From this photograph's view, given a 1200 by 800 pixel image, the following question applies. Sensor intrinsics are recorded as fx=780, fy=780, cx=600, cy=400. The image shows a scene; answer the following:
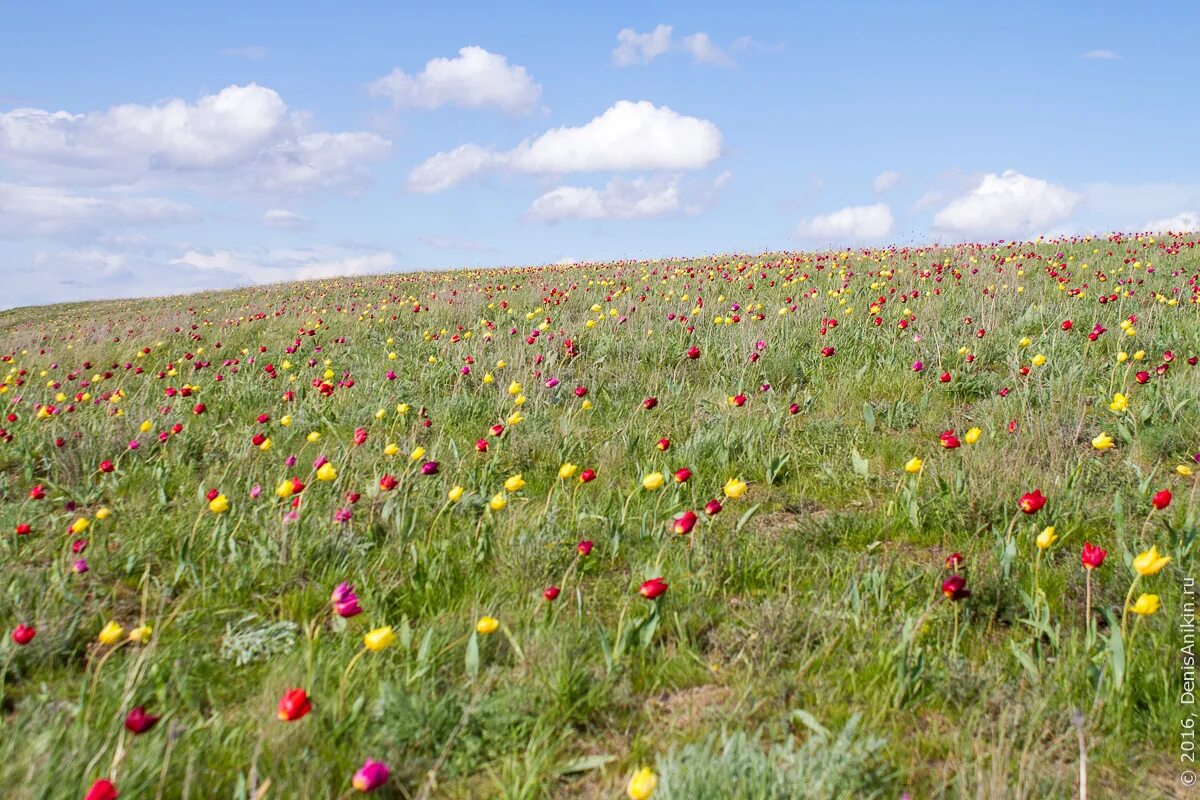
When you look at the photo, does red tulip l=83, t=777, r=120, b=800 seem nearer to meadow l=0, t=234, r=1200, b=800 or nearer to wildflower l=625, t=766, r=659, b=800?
meadow l=0, t=234, r=1200, b=800

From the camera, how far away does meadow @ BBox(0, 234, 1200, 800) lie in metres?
2.01

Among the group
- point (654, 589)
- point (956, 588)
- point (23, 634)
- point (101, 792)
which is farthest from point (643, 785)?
point (23, 634)

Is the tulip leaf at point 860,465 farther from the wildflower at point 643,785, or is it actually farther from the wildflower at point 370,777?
the wildflower at point 370,777

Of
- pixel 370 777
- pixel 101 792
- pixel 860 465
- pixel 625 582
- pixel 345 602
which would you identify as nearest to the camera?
pixel 101 792

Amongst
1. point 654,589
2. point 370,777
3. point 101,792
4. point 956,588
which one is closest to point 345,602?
point 370,777

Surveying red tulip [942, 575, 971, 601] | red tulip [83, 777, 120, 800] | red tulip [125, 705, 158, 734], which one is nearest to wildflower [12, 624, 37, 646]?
red tulip [125, 705, 158, 734]

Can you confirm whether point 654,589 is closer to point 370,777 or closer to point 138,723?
point 370,777

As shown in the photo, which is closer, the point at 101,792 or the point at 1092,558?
the point at 101,792

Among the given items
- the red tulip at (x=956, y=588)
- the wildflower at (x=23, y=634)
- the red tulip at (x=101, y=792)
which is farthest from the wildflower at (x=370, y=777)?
the red tulip at (x=956, y=588)

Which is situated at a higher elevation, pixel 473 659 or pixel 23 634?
pixel 23 634

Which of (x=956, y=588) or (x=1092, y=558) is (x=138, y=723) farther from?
(x=1092, y=558)

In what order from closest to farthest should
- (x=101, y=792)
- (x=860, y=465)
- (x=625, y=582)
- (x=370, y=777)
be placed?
1. (x=101, y=792)
2. (x=370, y=777)
3. (x=625, y=582)
4. (x=860, y=465)

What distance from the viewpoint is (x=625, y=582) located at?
2.93 m

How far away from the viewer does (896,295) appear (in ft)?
26.9
